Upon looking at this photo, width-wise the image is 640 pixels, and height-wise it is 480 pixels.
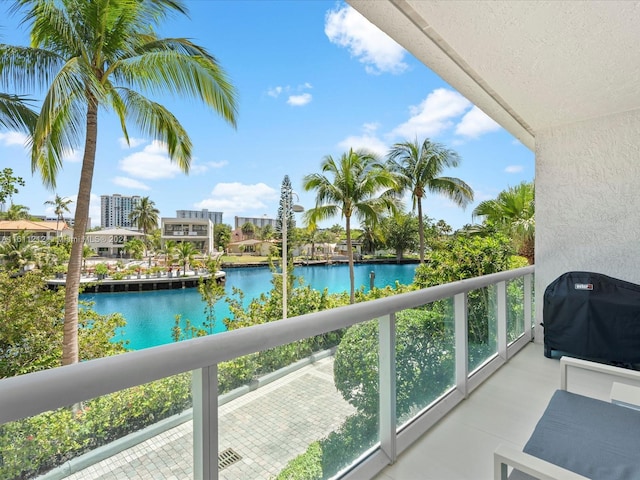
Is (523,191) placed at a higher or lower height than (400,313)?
higher

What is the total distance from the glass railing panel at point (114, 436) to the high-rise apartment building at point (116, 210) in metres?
47.4

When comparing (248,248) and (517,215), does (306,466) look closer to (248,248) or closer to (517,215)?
(517,215)

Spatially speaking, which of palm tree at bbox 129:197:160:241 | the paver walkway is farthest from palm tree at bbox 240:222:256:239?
the paver walkway

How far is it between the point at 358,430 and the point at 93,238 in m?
39.5

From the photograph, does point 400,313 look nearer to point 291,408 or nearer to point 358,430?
point 358,430

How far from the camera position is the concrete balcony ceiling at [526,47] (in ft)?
5.61

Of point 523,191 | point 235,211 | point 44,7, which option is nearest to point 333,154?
point 523,191

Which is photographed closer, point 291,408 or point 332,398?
point 291,408

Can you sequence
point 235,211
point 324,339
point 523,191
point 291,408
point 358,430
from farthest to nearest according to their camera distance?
point 235,211
point 523,191
point 358,430
point 324,339
point 291,408

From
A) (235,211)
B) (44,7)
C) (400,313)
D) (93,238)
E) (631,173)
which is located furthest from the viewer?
(235,211)

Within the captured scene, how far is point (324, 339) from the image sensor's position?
1525 millimetres

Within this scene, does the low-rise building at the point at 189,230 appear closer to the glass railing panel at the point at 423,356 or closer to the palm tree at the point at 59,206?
the palm tree at the point at 59,206

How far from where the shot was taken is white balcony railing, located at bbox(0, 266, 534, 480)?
0.71 m

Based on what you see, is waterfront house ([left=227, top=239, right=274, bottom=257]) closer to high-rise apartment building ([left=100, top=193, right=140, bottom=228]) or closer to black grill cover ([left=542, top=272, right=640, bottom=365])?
high-rise apartment building ([left=100, top=193, right=140, bottom=228])
